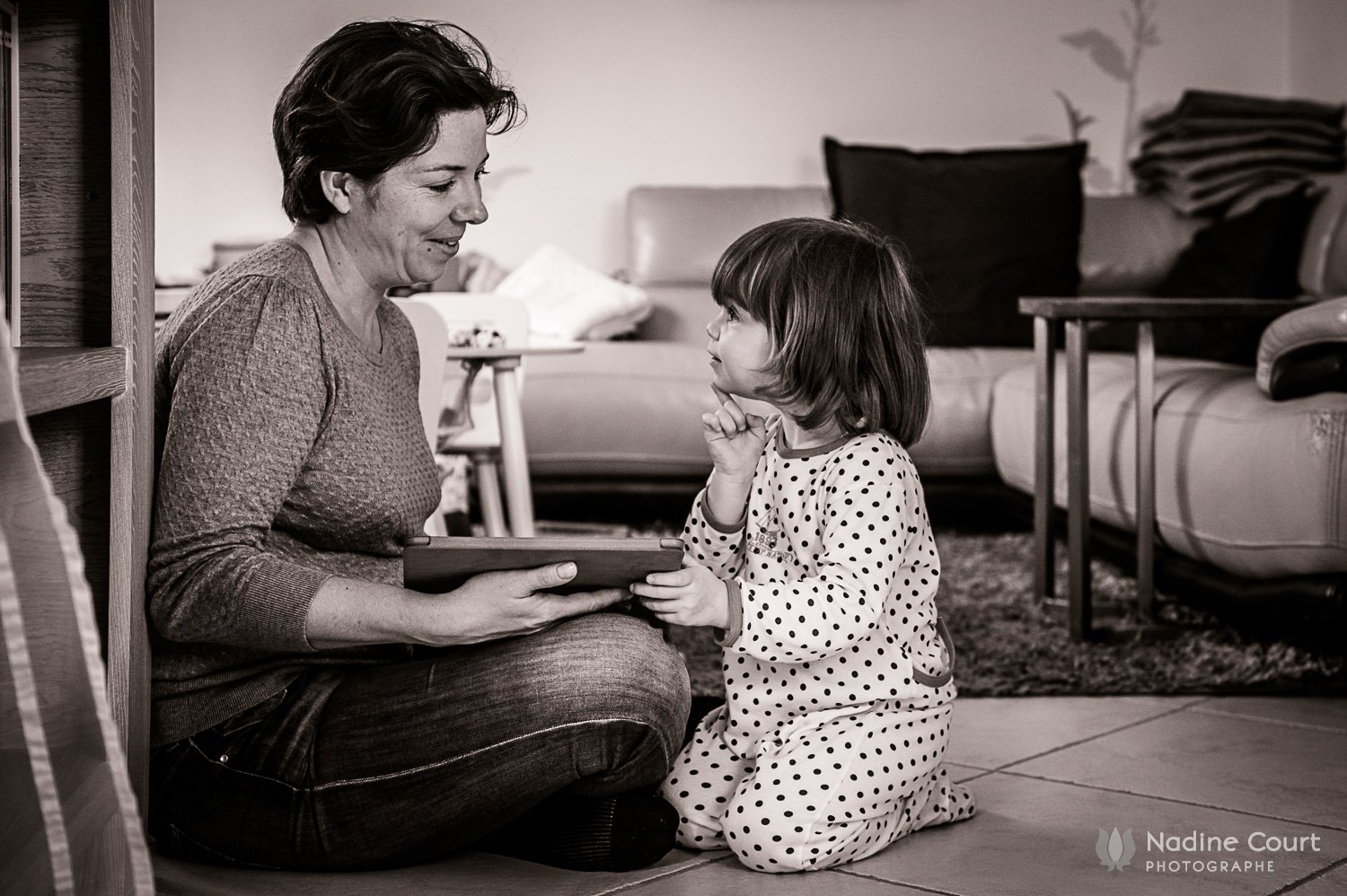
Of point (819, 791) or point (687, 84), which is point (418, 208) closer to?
point (819, 791)

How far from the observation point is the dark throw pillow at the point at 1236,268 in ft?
11.0

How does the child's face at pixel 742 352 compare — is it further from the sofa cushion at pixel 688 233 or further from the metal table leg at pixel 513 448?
the sofa cushion at pixel 688 233

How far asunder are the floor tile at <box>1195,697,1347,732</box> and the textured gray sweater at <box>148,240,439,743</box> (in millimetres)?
1196

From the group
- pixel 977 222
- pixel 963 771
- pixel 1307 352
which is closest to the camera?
pixel 963 771

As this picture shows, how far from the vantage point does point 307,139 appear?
139cm

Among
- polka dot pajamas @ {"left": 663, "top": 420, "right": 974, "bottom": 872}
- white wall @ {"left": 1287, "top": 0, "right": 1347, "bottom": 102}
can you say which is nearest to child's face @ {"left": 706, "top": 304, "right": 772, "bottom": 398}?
polka dot pajamas @ {"left": 663, "top": 420, "right": 974, "bottom": 872}

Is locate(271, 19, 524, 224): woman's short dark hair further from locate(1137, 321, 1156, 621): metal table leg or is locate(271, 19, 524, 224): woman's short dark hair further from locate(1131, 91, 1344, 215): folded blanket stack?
locate(1131, 91, 1344, 215): folded blanket stack

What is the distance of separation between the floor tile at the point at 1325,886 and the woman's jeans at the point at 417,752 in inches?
23.2

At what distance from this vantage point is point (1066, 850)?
4.77ft

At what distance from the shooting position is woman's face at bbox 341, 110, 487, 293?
141 cm

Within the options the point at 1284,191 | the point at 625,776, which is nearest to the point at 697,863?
the point at 625,776

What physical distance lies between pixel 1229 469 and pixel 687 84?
256 cm

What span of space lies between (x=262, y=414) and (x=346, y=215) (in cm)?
25

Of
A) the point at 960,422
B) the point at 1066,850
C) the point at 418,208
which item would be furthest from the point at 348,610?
the point at 960,422
